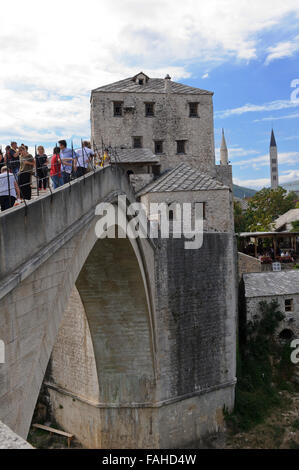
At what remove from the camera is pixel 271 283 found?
21.9m

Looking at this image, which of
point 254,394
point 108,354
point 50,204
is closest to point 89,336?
point 108,354

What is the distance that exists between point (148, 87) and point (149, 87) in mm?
50

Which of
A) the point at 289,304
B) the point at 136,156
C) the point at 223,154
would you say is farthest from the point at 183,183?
the point at 223,154

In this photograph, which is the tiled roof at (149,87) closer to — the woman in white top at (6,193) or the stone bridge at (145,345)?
the stone bridge at (145,345)

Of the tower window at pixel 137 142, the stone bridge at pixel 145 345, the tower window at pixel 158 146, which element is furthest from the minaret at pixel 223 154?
the stone bridge at pixel 145 345

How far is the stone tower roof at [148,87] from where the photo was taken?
70.4 feet

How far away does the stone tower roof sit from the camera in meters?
21.5

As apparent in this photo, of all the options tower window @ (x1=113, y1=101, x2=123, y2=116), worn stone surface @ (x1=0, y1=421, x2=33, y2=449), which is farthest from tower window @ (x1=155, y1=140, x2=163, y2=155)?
worn stone surface @ (x1=0, y1=421, x2=33, y2=449)

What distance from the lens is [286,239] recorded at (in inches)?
1431

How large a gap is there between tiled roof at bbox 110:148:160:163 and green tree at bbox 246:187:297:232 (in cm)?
1976

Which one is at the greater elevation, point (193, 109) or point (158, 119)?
point (193, 109)

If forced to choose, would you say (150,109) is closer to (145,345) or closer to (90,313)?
(90,313)

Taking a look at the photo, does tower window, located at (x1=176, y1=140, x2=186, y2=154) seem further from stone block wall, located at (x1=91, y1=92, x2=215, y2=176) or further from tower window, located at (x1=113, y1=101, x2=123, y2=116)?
tower window, located at (x1=113, y1=101, x2=123, y2=116)

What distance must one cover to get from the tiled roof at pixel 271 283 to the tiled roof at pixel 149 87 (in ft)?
31.4
